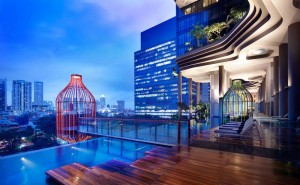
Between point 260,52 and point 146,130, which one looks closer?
point 146,130

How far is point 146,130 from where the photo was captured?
21.8ft

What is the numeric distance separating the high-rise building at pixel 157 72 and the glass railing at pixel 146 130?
55328 mm

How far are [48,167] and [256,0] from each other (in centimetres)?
999

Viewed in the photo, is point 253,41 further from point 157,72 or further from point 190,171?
point 157,72

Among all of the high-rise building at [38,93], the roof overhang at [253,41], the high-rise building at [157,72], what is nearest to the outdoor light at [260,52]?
the roof overhang at [253,41]

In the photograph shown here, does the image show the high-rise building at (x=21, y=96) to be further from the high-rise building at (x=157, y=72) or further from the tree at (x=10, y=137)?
the high-rise building at (x=157, y=72)

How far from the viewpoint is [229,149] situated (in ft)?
13.6

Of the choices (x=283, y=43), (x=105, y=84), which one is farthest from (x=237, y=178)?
(x=105, y=84)

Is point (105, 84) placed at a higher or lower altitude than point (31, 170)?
higher

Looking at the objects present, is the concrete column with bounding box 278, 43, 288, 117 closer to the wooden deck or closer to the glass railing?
the glass railing

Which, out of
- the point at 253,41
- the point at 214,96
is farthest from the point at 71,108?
the point at 214,96

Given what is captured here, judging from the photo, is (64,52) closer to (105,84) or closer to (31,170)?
(105,84)

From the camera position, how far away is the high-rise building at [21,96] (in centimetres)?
4828

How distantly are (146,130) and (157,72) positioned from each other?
6664cm
